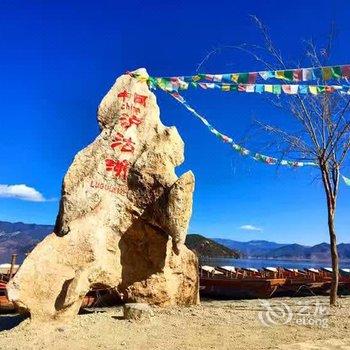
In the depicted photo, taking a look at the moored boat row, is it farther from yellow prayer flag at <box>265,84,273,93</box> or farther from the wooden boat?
yellow prayer flag at <box>265,84,273,93</box>

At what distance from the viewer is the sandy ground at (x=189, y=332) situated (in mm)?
9289

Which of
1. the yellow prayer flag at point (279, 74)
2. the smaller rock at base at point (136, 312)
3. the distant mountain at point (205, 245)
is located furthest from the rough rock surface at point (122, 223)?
the distant mountain at point (205, 245)

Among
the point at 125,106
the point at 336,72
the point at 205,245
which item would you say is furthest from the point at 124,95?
the point at 205,245

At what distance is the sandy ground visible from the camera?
929 centimetres

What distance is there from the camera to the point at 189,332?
1036 centimetres

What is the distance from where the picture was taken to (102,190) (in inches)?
485

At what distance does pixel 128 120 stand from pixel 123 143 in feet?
2.50

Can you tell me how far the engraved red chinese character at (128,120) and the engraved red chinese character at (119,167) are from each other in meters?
1.07

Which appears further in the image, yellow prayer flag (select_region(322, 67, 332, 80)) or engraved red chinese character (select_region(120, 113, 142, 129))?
engraved red chinese character (select_region(120, 113, 142, 129))

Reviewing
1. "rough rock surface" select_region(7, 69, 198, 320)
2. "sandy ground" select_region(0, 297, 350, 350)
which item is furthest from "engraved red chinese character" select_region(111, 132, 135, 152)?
"sandy ground" select_region(0, 297, 350, 350)

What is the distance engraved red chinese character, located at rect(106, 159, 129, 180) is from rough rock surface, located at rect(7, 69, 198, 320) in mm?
27

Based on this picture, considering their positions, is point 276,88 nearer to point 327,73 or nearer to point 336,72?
point 327,73

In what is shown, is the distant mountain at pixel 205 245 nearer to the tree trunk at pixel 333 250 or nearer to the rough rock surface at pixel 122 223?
the tree trunk at pixel 333 250

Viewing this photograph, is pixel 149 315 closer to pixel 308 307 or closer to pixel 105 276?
pixel 105 276
